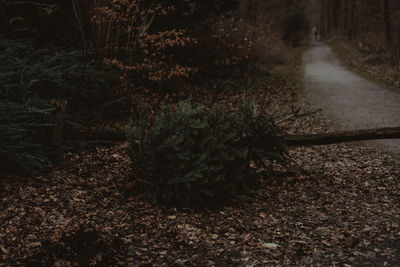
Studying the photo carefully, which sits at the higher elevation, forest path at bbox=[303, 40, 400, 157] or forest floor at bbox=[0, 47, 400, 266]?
forest path at bbox=[303, 40, 400, 157]

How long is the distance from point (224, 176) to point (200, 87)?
800cm

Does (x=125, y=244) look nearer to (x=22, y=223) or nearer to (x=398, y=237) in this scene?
(x=22, y=223)

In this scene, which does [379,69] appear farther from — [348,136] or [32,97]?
[32,97]

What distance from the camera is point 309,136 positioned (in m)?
6.18

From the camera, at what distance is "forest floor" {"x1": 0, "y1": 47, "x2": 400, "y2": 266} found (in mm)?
4262

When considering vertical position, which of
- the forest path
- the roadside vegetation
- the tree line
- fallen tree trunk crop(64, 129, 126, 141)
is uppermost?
the tree line

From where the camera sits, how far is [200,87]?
13.1m

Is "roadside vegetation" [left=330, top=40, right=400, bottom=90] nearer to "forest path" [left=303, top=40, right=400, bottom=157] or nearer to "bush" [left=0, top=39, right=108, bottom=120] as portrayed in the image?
"forest path" [left=303, top=40, right=400, bottom=157]

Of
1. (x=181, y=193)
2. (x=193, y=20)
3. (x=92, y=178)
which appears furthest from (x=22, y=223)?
(x=193, y=20)

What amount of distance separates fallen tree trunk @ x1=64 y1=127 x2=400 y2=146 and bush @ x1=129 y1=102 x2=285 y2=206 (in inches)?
24.8

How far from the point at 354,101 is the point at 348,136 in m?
7.04

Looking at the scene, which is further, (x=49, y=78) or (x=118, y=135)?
(x=49, y=78)

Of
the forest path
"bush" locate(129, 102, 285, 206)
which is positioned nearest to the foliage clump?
"bush" locate(129, 102, 285, 206)

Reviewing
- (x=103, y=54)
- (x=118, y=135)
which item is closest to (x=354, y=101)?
(x=103, y=54)
